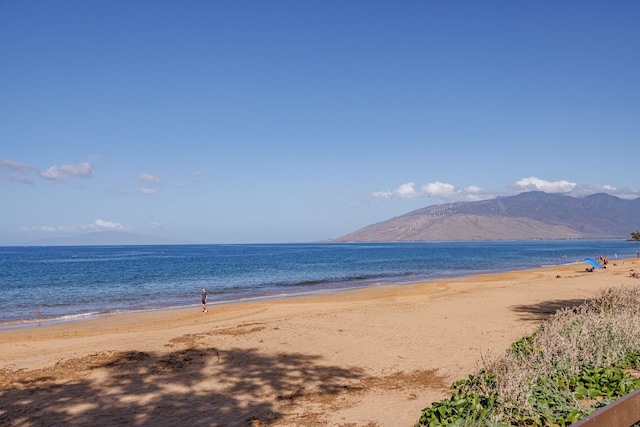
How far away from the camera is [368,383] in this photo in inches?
372

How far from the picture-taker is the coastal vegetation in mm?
5020

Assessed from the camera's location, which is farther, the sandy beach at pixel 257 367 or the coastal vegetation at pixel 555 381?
the sandy beach at pixel 257 367

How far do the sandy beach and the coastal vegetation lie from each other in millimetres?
1456

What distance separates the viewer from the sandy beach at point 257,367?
7.96 metres

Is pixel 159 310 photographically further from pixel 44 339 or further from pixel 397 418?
pixel 397 418

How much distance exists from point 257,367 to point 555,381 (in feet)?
21.7

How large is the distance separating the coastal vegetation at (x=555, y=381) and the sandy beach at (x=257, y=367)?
1.46 meters

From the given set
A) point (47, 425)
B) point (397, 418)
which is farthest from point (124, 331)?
point (397, 418)

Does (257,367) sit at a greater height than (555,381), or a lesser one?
lesser

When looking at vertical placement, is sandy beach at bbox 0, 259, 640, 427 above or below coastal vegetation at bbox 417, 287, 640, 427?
below

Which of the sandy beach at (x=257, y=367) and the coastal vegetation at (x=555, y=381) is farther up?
the coastal vegetation at (x=555, y=381)

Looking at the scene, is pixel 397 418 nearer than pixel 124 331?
Yes

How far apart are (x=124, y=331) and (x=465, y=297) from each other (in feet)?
49.3

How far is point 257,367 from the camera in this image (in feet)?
35.4
